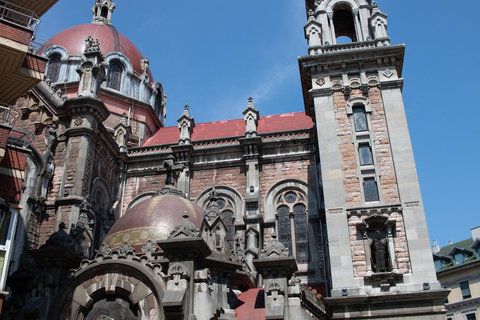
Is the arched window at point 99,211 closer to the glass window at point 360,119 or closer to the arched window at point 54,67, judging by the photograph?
the glass window at point 360,119

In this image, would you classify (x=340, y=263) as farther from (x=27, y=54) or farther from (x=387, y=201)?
(x=27, y=54)

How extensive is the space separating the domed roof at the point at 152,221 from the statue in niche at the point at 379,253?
6929 mm

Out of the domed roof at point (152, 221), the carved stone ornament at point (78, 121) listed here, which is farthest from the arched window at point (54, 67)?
the domed roof at point (152, 221)

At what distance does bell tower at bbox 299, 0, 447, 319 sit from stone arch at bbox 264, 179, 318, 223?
12.3ft

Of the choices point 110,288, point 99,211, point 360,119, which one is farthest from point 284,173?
point 110,288

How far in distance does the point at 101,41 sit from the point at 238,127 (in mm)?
13566

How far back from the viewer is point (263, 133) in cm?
2627

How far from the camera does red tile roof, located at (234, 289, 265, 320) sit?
454 inches

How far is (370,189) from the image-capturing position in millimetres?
18750

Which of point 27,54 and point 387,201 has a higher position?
point 27,54

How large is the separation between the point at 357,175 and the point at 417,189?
2251mm

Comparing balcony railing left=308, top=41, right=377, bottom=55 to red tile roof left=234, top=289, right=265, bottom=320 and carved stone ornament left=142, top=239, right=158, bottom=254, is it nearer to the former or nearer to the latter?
red tile roof left=234, top=289, right=265, bottom=320

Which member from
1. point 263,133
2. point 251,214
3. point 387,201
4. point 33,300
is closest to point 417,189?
point 387,201

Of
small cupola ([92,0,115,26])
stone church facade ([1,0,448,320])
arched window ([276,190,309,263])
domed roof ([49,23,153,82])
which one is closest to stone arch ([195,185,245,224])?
stone church facade ([1,0,448,320])
